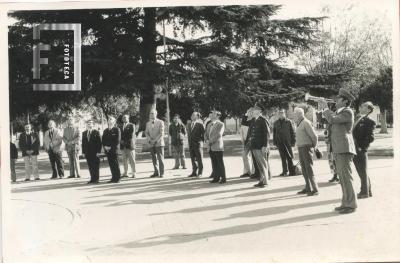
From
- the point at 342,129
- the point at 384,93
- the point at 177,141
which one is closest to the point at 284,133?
the point at 384,93

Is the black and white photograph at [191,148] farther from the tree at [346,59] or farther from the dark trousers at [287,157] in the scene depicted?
the tree at [346,59]

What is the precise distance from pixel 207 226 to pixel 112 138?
16.3 ft

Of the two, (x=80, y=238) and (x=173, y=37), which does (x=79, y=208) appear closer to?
(x=80, y=238)

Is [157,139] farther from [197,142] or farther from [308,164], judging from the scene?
[308,164]

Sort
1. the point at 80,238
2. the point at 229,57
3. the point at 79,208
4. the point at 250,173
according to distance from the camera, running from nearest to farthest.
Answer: the point at 80,238
the point at 79,208
the point at 250,173
the point at 229,57

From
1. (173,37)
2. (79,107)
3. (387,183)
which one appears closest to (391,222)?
(387,183)

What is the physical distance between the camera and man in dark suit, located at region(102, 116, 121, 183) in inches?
427

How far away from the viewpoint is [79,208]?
26.8ft

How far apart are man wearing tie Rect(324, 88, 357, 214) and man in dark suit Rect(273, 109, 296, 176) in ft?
11.9

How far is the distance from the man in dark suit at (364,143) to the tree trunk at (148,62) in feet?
14.2

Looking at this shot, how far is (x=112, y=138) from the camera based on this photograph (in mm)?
10945

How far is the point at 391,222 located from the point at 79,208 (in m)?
5.10

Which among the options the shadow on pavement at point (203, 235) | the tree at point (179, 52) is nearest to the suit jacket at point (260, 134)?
the tree at point (179, 52)

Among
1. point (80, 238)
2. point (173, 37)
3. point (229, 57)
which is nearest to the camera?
point (80, 238)
